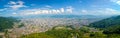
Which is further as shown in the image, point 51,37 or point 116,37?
point 51,37

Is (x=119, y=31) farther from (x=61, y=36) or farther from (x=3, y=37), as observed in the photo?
(x=3, y=37)

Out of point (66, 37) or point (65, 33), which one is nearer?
point (66, 37)

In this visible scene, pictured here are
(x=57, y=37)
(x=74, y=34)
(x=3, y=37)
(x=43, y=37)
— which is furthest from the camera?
(x=3, y=37)

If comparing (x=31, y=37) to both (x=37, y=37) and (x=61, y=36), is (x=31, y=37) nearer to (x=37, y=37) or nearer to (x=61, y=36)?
(x=37, y=37)

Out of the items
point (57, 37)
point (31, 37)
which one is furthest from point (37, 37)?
point (57, 37)

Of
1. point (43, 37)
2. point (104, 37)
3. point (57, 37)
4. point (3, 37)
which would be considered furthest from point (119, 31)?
point (3, 37)

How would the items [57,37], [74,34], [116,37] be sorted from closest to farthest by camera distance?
[116,37] < [57,37] < [74,34]

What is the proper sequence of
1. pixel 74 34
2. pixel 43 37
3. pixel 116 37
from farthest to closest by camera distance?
pixel 74 34 < pixel 43 37 < pixel 116 37

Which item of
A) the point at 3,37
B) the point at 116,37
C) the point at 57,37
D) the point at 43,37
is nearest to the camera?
the point at 116,37

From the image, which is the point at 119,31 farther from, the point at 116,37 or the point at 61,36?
the point at 61,36
